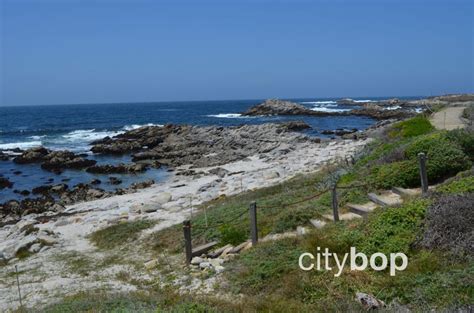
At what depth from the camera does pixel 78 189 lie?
26.6 meters

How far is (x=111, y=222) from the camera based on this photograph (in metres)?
17.4

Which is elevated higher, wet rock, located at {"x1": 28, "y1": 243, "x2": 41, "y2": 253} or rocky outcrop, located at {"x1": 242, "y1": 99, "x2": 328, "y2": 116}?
rocky outcrop, located at {"x1": 242, "y1": 99, "x2": 328, "y2": 116}

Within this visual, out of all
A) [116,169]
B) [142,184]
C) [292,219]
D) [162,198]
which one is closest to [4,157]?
[116,169]

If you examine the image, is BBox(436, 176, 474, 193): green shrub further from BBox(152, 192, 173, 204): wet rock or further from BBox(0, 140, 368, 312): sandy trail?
BBox(152, 192, 173, 204): wet rock

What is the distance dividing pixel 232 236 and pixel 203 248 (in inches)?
36.3

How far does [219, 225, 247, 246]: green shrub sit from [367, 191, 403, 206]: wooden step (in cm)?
367

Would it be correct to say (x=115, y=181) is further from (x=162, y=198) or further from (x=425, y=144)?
(x=425, y=144)

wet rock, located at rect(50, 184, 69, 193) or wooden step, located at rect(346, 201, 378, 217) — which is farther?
wet rock, located at rect(50, 184, 69, 193)

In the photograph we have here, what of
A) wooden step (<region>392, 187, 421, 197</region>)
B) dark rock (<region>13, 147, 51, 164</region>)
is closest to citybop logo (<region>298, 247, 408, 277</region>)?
wooden step (<region>392, 187, 421, 197</region>)

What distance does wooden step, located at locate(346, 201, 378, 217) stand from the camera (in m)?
11.4

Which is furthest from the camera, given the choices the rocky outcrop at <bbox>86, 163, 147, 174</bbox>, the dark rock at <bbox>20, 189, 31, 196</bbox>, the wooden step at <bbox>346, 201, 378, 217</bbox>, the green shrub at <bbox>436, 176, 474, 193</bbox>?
the rocky outcrop at <bbox>86, 163, 147, 174</bbox>

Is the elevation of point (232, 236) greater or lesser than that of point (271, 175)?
greater

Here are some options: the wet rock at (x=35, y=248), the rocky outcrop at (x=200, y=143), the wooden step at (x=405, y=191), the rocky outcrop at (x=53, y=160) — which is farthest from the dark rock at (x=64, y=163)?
the wooden step at (x=405, y=191)

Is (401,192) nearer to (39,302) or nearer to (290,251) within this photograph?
(290,251)
